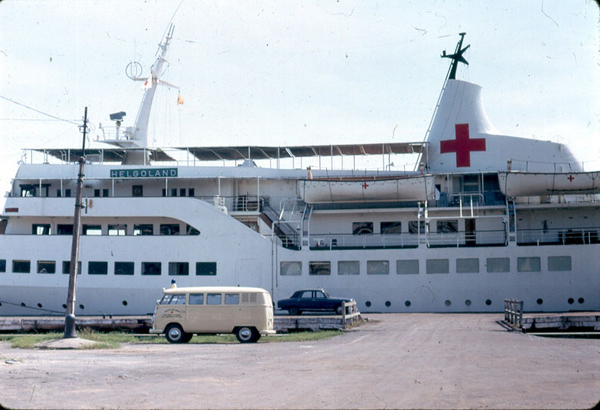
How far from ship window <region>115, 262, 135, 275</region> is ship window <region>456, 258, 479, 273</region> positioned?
1544 centimetres

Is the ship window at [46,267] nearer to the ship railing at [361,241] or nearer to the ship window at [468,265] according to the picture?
the ship railing at [361,241]

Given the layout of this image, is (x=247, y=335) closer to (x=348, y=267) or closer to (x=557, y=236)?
(x=348, y=267)

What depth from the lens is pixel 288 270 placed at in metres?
30.4

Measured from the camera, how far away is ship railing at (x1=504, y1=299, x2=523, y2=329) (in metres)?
21.4

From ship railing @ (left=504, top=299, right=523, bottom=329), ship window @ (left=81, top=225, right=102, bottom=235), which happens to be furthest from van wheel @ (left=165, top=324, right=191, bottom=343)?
ship window @ (left=81, top=225, right=102, bottom=235)

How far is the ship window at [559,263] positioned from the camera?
28.7m

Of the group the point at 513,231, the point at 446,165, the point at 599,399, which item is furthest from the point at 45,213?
the point at 599,399

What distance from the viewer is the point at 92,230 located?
32.8 meters

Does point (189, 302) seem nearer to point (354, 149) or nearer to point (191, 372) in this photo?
point (191, 372)

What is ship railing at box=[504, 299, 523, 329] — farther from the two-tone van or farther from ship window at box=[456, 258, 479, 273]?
the two-tone van

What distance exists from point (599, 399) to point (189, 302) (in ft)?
43.2

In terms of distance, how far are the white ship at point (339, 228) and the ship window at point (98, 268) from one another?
2.7 inches

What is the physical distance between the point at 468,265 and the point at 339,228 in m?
6.76

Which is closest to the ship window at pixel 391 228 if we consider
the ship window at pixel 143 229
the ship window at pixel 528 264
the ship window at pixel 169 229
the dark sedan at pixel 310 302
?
the dark sedan at pixel 310 302
